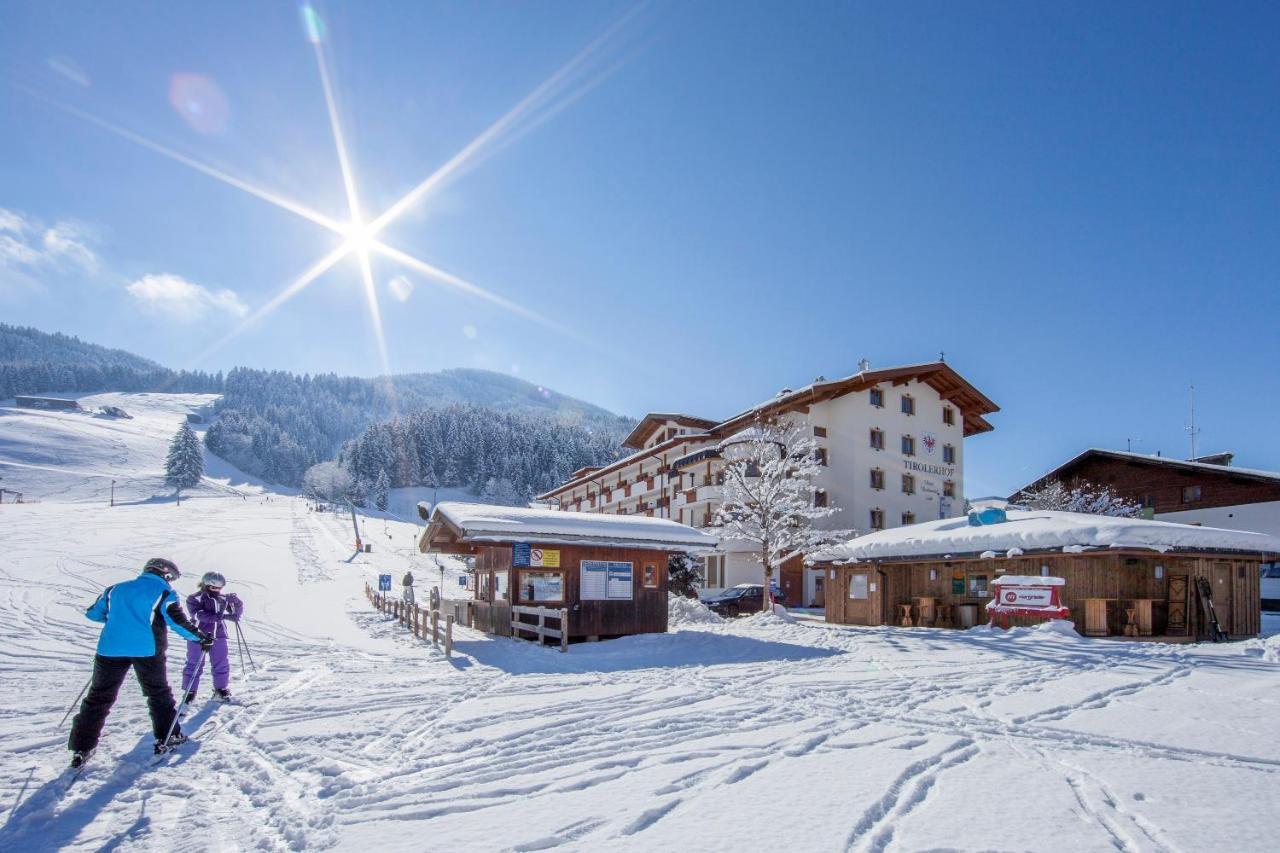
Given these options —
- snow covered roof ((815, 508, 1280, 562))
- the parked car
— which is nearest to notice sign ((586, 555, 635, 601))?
snow covered roof ((815, 508, 1280, 562))

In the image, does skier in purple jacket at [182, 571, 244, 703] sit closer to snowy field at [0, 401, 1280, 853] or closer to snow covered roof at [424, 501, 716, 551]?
snowy field at [0, 401, 1280, 853]

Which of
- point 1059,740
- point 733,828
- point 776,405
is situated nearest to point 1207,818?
point 1059,740

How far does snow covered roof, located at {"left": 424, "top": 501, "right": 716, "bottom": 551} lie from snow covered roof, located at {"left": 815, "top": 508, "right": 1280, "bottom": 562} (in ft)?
23.8

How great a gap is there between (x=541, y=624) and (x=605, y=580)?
2.77 meters

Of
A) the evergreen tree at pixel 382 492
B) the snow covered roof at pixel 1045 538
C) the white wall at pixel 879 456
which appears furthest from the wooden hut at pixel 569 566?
the evergreen tree at pixel 382 492

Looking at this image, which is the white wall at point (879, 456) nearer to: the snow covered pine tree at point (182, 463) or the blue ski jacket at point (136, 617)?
the blue ski jacket at point (136, 617)

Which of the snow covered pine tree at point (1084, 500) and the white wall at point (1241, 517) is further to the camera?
the snow covered pine tree at point (1084, 500)

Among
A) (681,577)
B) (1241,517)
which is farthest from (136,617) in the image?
(1241,517)

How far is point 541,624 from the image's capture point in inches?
661

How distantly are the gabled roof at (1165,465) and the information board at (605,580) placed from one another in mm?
30181

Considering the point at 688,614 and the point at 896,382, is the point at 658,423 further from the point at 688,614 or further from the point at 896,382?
the point at 688,614

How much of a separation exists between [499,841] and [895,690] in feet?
25.5

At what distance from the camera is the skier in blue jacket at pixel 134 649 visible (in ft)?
20.8

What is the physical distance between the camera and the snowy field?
495cm
